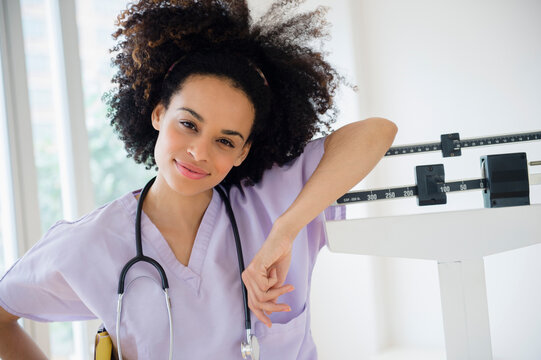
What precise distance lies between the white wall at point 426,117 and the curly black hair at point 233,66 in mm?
1015

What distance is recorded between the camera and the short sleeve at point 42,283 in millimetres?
1034

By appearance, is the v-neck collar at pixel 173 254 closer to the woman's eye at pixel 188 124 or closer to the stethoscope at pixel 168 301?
the stethoscope at pixel 168 301

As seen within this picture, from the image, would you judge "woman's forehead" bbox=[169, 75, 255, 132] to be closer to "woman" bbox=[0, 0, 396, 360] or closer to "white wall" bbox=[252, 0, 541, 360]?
"woman" bbox=[0, 0, 396, 360]

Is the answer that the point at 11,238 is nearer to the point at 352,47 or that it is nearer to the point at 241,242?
the point at 241,242

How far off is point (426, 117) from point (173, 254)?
1653 mm

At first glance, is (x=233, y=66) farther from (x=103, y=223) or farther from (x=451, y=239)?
(x=451, y=239)

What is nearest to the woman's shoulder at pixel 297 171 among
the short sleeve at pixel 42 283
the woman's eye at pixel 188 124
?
the woman's eye at pixel 188 124

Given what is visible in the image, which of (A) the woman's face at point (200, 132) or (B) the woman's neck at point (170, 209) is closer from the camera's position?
(A) the woman's face at point (200, 132)

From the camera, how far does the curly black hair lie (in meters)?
1.09

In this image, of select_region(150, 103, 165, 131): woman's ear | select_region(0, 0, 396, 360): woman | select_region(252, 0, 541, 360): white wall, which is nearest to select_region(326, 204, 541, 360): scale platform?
select_region(0, 0, 396, 360): woman

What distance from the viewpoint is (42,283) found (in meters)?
1.04

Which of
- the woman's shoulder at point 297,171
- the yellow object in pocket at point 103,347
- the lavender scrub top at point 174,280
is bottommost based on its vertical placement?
the yellow object in pocket at point 103,347

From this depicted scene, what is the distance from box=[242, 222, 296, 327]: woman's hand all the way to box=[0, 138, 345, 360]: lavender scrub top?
0.50 feet

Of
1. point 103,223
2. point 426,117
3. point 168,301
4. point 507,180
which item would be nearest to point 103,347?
point 168,301
